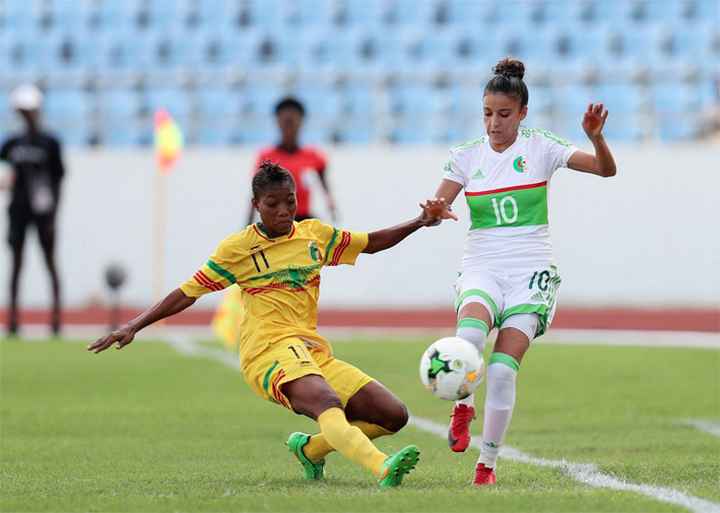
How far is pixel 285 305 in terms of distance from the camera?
23.2 ft

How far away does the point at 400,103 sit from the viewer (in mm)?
26281

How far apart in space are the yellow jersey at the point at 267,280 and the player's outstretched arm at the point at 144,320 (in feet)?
0.17

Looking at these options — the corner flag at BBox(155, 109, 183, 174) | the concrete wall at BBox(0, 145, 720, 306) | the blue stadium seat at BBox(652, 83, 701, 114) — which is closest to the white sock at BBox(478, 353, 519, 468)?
the corner flag at BBox(155, 109, 183, 174)

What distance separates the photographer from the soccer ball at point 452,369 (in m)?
6.43

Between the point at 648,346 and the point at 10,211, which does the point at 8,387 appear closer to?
the point at 10,211

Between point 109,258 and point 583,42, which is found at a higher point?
point 583,42

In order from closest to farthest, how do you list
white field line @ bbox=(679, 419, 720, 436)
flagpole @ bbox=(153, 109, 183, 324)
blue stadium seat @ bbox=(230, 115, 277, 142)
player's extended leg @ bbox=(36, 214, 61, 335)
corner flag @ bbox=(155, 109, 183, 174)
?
white field line @ bbox=(679, 419, 720, 436), player's extended leg @ bbox=(36, 214, 61, 335), corner flag @ bbox=(155, 109, 183, 174), flagpole @ bbox=(153, 109, 183, 324), blue stadium seat @ bbox=(230, 115, 277, 142)

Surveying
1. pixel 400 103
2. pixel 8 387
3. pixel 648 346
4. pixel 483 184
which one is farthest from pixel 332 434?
pixel 400 103

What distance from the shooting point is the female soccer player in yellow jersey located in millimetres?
6891

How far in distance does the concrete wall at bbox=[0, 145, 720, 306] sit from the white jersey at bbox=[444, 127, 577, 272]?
1891cm

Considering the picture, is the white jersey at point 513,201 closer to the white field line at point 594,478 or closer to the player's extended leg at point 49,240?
the white field line at point 594,478

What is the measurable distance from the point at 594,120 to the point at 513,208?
0.55 metres

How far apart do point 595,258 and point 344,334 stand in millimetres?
7096

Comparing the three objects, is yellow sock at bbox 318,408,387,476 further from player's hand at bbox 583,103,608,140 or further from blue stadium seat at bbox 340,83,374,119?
blue stadium seat at bbox 340,83,374,119
